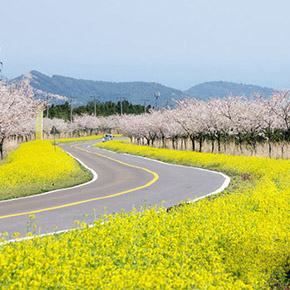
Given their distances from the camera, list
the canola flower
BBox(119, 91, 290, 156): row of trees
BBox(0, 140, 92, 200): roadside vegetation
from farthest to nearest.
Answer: BBox(119, 91, 290, 156): row of trees
BBox(0, 140, 92, 200): roadside vegetation
the canola flower

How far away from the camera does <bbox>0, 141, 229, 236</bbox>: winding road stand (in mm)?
10183

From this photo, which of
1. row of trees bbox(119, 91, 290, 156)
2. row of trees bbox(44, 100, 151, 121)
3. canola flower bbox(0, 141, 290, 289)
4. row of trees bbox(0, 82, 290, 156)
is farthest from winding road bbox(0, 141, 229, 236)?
row of trees bbox(44, 100, 151, 121)

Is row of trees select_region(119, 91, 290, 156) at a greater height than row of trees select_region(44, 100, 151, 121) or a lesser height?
lesser

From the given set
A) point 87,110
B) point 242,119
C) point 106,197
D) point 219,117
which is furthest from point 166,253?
point 87,110

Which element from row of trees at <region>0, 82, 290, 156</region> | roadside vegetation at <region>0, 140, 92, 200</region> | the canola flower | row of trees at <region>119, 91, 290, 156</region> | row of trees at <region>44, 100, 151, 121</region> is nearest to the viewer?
the canola flower

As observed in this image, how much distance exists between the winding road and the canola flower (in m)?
1.56

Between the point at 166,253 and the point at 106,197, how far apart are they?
7572 millimetres

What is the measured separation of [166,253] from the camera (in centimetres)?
627

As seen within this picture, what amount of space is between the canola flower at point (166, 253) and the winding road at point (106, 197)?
61.5 inches

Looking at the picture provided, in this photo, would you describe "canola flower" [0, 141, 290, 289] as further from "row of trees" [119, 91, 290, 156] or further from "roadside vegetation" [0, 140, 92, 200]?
"row of trees" [119, 91, 290, 156]

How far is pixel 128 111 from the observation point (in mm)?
124688

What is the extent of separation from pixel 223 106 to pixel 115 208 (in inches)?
908

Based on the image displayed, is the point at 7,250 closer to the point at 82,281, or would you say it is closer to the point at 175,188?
the point at 82,281

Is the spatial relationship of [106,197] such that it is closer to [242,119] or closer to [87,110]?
[242,119]
